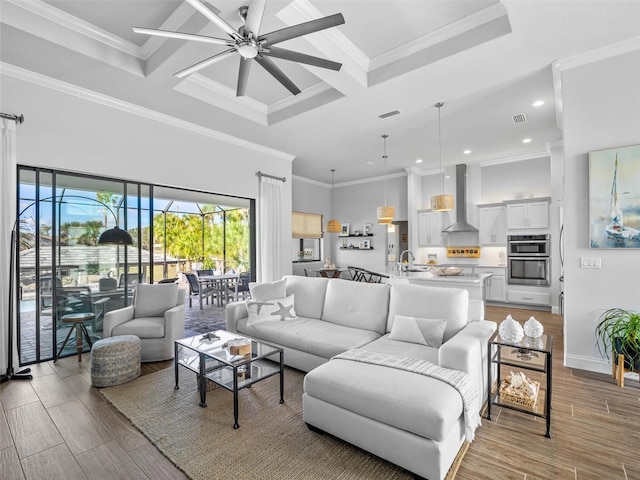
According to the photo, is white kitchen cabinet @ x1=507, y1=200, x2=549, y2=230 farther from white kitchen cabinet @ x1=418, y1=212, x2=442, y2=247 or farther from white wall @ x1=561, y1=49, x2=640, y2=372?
white wall @ x1=561, y1=49, x2=640, y2=372

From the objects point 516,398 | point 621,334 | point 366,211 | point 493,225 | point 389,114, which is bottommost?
point 516,398

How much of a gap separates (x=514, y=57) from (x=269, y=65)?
2.42 metres

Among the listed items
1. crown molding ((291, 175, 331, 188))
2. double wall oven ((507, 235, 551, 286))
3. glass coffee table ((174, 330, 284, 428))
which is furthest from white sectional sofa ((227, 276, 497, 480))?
crown molding ((291, 175, 331, 188))

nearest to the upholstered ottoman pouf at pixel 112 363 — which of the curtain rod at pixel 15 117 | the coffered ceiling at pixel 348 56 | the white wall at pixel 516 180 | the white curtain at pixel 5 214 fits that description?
the white curtain at pixel 5 214

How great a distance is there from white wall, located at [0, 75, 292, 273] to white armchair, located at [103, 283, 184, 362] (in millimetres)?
1598

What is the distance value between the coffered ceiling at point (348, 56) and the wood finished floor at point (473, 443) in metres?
3.18

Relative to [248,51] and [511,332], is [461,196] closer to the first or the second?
[511,332]

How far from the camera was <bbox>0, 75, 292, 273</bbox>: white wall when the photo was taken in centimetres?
343

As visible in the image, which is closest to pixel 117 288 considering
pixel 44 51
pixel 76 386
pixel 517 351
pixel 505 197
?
pixel 76 386

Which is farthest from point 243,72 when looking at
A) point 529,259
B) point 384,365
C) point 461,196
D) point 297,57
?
point 529,259

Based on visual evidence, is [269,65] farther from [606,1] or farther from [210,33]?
[606,1]

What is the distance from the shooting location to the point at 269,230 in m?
5.95

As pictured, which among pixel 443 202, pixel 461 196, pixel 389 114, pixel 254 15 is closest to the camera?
pixel 254 15

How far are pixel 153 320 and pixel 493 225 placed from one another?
22.3 ft
